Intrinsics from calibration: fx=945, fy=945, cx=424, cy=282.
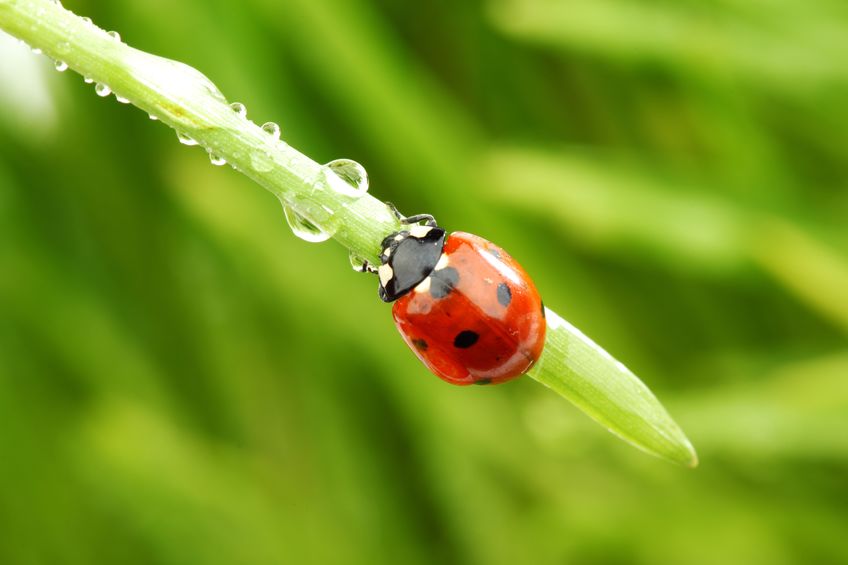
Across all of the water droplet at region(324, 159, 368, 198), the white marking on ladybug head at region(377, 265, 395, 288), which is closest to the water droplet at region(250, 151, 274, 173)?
the water droplet at region(324, 159, 368, 198)

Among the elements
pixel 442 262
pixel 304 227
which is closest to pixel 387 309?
pixel 442 262

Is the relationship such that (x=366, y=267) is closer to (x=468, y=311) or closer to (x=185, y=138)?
(x=468, y=311)

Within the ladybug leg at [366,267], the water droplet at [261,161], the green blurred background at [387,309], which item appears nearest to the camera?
the water droplet at [261,161]

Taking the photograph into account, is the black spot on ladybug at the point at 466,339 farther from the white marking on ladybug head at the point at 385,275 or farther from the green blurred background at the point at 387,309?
the green blurred background at the point at 387,309

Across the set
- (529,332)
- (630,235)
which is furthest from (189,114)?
(630,235)

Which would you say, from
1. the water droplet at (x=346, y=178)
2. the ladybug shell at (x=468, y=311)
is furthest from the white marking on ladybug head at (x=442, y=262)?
the water droplet at (x=346, y=178)

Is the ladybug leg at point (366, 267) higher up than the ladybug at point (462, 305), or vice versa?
the ladybug at point (462, 305)
